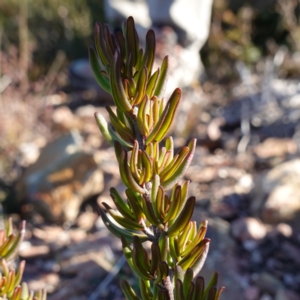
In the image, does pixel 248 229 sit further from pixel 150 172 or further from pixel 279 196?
pixel 150 172

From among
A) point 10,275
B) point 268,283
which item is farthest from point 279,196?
point 10,275

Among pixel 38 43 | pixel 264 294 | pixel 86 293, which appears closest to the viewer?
pixel 264 294

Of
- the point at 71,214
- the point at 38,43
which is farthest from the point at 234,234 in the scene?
the point at 38,43

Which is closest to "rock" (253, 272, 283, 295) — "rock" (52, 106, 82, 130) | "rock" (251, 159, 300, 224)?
"rock" (251, 159, 300, 224)

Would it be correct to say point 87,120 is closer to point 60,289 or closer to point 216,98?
point 216,98

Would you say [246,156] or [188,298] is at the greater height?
[246,156]

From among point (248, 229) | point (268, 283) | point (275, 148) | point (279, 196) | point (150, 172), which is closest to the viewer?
point (150, 172)
